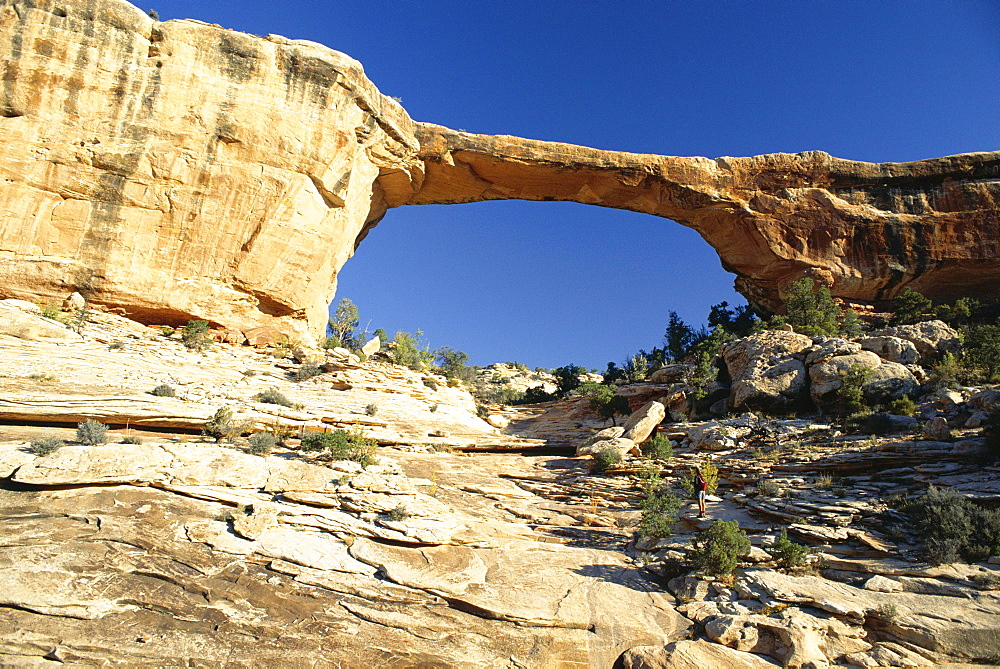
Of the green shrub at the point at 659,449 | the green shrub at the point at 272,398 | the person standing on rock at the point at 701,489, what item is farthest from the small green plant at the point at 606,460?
the green shrub at the point at 272,398

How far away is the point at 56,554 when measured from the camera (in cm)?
628

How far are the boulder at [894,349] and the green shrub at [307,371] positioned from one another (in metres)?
17.8

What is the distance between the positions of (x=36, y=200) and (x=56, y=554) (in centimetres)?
1524

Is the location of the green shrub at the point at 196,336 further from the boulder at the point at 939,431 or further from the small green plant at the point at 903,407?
the small green plant at the point at 903,407

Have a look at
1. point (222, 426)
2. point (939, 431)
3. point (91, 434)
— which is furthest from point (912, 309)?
point (91, 434)

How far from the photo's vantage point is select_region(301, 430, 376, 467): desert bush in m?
10.5

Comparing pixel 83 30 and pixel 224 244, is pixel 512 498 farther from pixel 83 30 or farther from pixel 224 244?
pixel 83 30

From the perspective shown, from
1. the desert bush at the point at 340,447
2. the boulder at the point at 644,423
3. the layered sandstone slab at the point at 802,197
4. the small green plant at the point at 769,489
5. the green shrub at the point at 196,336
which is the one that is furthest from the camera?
the layered sandstone slab at the point at 802,197

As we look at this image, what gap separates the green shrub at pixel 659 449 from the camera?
44.8 feet

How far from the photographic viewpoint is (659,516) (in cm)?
985

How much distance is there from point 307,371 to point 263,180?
732 cm

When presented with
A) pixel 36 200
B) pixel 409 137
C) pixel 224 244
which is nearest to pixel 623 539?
pixel 224 244

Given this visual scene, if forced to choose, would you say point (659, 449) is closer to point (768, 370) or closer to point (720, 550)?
point (768, 370)

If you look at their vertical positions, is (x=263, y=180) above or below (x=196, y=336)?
above
